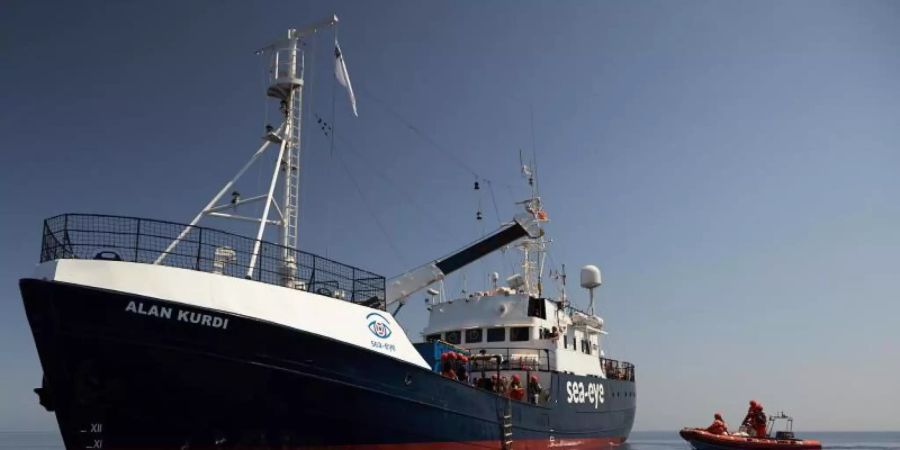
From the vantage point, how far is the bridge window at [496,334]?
2389 centimetres

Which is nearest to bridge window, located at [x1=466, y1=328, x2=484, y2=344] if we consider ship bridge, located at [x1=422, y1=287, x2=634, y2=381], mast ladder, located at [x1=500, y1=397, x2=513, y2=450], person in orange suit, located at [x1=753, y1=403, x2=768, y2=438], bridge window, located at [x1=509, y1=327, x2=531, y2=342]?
ship bridge, located at [x1=422, y1=287, x2=634, y2=381]

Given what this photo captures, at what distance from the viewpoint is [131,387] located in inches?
446

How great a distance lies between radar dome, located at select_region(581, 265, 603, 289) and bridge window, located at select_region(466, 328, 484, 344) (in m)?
8.61

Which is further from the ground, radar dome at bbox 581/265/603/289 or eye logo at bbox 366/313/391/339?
radar dome at bbox 581/265/603/289

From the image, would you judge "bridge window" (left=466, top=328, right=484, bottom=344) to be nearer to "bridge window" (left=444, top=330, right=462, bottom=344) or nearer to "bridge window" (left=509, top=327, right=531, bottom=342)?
"bridge window" (left=444, top=330, right=462, bottom=344)

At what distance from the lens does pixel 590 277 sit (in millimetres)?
30703

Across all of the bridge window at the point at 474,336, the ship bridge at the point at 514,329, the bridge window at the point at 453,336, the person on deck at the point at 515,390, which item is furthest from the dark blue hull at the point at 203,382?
the bridge window at the point at 453,336

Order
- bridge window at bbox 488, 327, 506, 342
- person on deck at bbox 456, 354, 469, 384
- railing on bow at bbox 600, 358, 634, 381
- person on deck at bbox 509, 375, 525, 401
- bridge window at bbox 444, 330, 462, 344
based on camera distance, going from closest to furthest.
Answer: person on deck at bbox 456, 354, 469, 384, person on deck at bbox 509, 375, 525, 401, bridge window at bbox 488, 327, 506, 342, bridge window at bbox 444, 330, 462, 344, railing on bow at bbox 600, 358, 634, 381

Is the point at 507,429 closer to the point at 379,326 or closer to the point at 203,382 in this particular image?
the point at 379,326

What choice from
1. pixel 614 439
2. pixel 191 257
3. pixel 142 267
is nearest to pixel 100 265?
pixel 142 267

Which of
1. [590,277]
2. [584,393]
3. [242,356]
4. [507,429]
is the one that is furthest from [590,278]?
[242,356]

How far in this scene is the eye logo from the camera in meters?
14.5

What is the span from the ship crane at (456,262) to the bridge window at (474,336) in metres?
3.85

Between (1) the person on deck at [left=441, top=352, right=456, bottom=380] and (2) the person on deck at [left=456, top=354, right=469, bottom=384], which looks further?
(2) the person on deck at [left=456, top=354, right=469, bottom=384]
